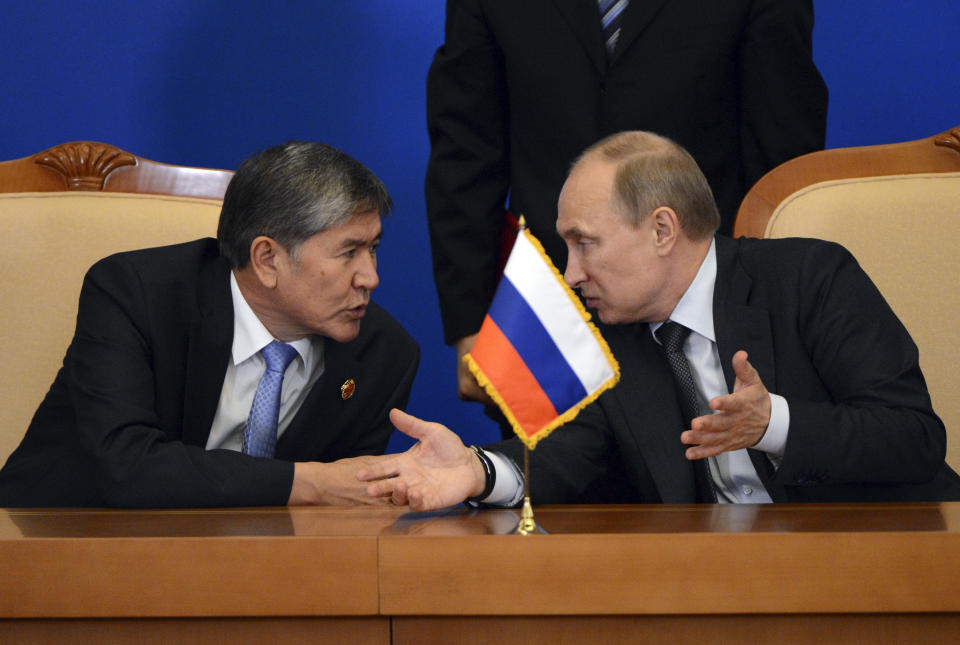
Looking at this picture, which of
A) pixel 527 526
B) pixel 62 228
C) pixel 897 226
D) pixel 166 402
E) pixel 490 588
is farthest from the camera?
pixel 62 228

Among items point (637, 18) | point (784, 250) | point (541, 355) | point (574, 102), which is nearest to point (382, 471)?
point (541, 355)

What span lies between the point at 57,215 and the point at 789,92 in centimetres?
152

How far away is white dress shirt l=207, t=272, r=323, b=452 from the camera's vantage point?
6.73ft

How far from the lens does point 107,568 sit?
1.18 meters

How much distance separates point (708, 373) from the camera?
1922mm

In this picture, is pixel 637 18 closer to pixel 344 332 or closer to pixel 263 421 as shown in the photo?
pixel 344 332

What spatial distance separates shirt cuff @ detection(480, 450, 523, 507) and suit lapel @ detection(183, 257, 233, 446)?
0.59 metres

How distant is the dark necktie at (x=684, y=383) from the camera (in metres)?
1.87

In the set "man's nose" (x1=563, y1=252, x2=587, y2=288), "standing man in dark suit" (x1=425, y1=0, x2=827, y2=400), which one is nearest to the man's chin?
"standing man in dark suit" (x1=425, y1=0, x2=827, y2=400)

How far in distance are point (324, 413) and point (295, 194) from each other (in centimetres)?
42

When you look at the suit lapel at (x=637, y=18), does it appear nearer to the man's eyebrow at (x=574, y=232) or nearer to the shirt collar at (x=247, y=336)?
the man's eyebrow at (x=574, y=232)

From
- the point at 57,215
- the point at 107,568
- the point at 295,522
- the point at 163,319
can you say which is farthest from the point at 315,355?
the point at 107,568

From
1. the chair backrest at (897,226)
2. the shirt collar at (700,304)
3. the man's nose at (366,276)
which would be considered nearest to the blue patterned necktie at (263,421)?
the man's nose at (366,276)

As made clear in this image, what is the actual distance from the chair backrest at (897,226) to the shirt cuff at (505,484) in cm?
80
